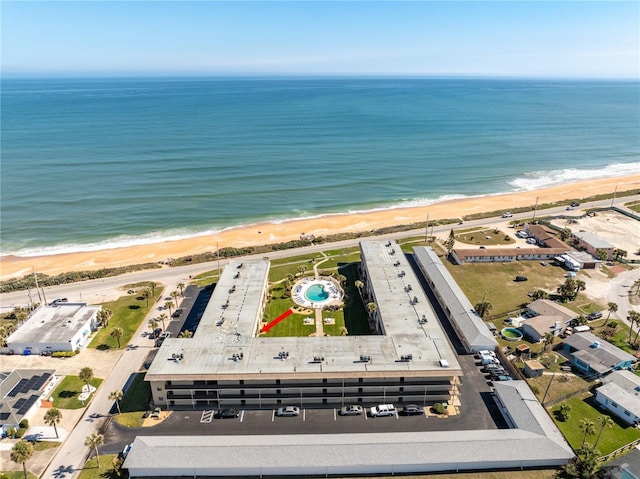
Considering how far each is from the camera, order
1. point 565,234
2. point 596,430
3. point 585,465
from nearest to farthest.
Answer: point 585,465, point 596,430, point 565,234

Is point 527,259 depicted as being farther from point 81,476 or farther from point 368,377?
point 81,476

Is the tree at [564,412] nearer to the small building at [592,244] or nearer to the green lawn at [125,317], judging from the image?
the small building at [592,244]

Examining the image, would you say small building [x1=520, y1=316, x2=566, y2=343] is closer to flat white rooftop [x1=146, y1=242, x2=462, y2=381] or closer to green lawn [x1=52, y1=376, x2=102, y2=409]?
flat white rooftop [x1=146, y1=242, x2=462, y2=381]

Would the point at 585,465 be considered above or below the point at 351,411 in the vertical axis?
above

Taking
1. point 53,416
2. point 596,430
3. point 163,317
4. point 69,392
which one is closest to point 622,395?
point 596,430

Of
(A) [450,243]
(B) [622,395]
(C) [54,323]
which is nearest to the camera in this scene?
(B) [622,395]

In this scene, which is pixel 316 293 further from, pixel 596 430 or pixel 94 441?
pixel 596 430
